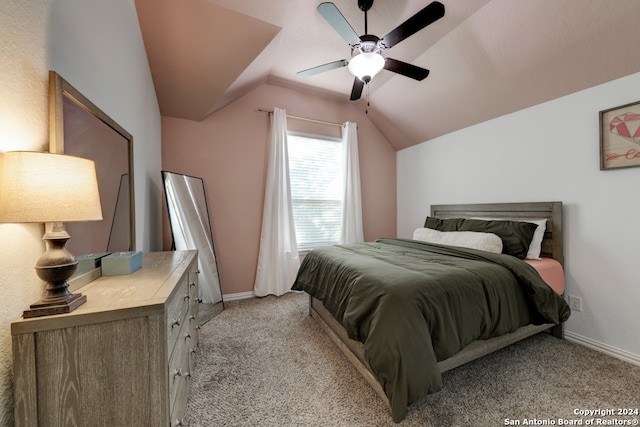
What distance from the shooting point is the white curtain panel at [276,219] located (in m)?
3.15

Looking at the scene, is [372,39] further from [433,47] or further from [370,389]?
[370,389]

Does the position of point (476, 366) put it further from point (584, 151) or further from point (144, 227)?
point (144, 227)

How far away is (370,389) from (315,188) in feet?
8.29

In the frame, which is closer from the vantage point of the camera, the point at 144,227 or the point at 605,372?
the point at 605,372

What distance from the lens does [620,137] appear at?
Result: 1.86 m

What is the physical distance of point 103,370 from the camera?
2.56 feet

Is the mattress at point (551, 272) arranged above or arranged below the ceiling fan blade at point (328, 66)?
below

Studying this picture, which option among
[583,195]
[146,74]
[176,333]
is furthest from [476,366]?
[146,74]

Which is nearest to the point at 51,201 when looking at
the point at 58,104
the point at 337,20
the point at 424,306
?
the point at 58,104

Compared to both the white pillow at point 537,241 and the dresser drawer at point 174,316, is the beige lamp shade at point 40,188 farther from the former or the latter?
the white pillow at point 537,241

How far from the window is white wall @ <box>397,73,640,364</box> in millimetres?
1876

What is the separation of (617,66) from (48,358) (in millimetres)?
3604

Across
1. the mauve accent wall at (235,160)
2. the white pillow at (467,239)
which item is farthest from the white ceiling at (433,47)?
the white pillow at (467,239)

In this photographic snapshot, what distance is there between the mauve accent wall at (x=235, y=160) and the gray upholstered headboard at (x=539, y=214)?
231cm
